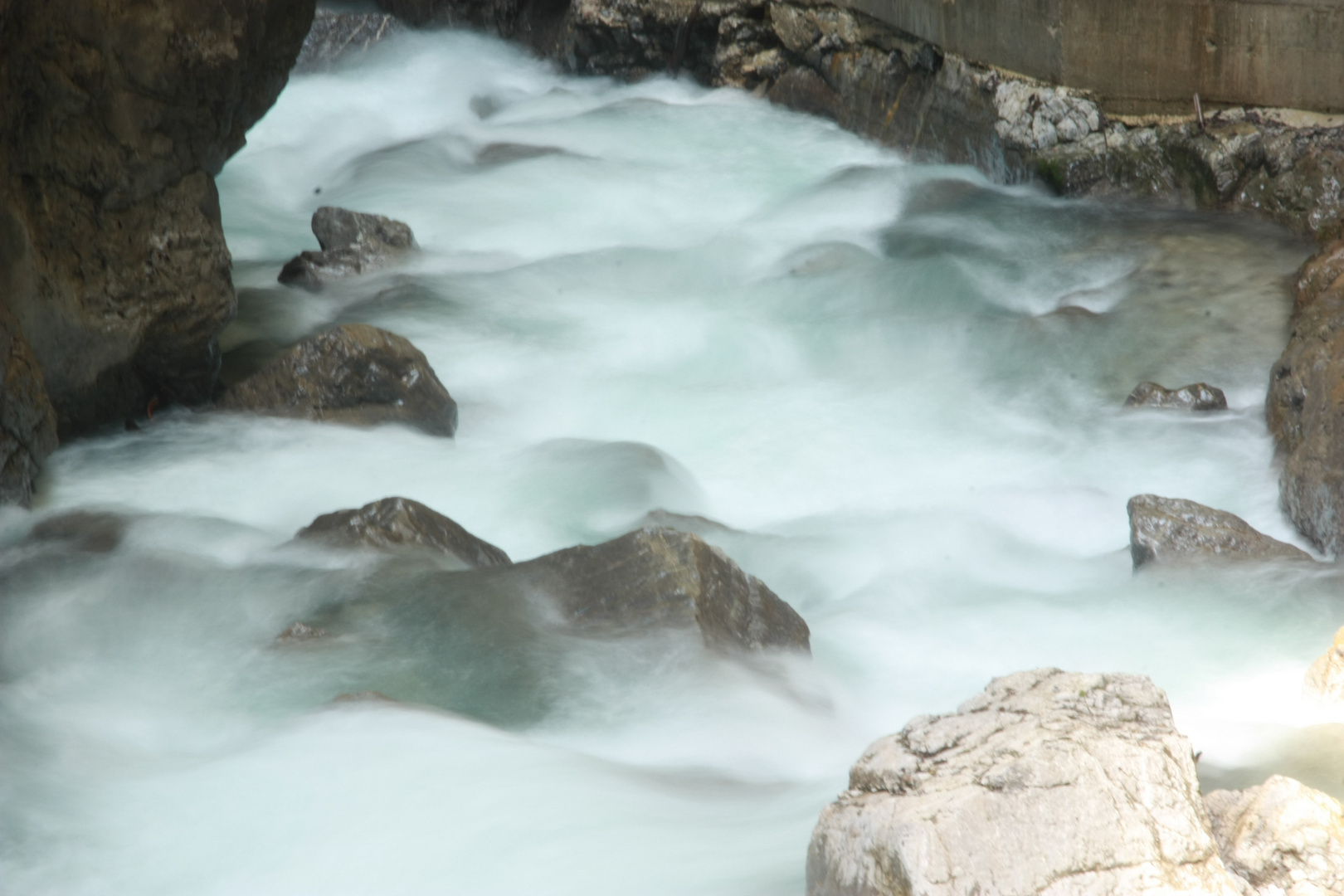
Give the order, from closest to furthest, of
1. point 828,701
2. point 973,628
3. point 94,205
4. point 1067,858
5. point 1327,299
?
point 1067,858, point 828,701, point 973,628, point 94,205, point 1327,299

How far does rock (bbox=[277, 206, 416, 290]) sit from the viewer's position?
7637mm

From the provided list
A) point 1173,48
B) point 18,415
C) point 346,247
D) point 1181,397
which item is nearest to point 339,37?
point 346,247

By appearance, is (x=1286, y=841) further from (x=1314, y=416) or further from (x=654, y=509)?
(x=1314, y=416)

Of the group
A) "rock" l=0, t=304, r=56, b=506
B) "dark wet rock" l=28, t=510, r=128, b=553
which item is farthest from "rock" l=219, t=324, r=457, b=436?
"dark wet rock" l=28, t=510, r=128, b=553

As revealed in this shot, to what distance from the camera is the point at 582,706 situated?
3627 mm

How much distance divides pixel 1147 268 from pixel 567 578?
445cm

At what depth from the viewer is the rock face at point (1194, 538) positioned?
4.56 meters

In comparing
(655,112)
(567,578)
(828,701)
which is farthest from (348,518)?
(655,112)

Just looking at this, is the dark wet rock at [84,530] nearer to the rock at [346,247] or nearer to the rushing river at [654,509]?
the rushing river at [654,509]

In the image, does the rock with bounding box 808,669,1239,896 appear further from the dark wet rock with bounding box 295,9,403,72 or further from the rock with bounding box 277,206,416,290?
the dark wet rock with bounding box 295,9,403,72

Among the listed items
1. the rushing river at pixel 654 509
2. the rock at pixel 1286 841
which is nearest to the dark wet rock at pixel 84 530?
the rushing river at pixel 654 509

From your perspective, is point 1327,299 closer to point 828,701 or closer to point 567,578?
point 828,701

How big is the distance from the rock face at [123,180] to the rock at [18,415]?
158 mm

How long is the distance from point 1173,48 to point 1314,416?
134 inches
